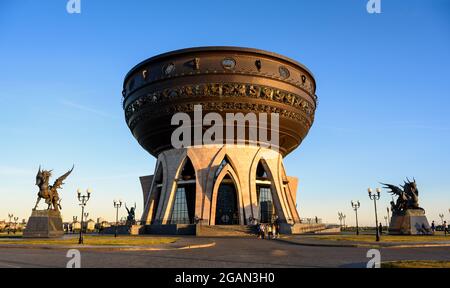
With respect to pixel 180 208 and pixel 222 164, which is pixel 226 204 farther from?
pixel 180 208

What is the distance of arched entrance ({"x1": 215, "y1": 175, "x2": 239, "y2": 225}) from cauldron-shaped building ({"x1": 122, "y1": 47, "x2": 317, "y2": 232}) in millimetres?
125

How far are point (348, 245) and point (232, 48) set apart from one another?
28245 millimetres

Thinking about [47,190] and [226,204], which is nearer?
[47,190]

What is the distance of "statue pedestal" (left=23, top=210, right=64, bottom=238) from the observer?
3091 centimetres

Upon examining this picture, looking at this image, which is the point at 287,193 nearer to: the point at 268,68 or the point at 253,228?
the point at 253,228

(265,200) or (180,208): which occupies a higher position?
(265,200)

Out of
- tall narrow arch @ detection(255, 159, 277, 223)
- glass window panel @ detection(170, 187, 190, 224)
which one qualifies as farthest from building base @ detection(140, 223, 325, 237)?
tall narrow arch @ detection(255, 159, 277, 223)

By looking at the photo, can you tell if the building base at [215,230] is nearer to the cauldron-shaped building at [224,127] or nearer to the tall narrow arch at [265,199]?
the cauldron-shaped building at [224,127]

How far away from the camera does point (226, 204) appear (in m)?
48.8

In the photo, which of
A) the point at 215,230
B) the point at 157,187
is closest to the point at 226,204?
the point at 157,187

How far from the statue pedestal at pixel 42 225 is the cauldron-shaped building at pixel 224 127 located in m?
14.0

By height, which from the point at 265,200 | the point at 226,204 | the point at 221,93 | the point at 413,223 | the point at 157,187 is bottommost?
the point at 413,223

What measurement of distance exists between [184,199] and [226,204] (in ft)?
17.7
